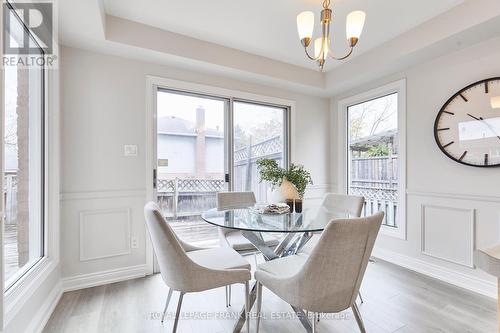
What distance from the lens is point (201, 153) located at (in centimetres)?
311

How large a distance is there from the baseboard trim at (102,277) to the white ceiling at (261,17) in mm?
2461

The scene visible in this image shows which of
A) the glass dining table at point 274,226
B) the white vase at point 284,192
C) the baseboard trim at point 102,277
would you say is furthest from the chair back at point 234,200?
the baseboard trim at point 102,277

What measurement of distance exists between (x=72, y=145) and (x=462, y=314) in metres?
3.62

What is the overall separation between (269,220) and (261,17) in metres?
1.84

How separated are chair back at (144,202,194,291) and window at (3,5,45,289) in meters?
0.88

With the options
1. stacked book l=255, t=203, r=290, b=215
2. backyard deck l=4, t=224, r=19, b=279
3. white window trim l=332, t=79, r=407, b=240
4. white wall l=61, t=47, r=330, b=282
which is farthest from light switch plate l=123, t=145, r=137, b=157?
white window trim l=332, t=79, r=407, b=240

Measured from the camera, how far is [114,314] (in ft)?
6.28

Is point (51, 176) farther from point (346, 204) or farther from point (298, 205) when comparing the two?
point (346, 204)

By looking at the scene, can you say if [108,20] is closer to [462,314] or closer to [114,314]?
[114,314]

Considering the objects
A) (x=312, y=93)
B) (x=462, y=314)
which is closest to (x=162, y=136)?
(x=312, y=93)

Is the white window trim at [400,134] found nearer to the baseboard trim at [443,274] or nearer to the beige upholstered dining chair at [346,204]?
the baseboard trim at [443,274]

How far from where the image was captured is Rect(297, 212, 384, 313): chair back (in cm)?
120

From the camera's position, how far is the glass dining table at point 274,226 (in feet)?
5.34

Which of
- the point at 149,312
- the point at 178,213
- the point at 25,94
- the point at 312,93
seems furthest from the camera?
the point at 312,93
